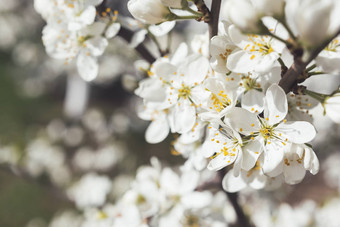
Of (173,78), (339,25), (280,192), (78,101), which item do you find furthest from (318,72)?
(78,101)

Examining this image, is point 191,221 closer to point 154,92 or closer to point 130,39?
point 154,92

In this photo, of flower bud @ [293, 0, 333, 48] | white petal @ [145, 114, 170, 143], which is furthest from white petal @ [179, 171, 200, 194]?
flower bud @ [293, 0, 333, 48]

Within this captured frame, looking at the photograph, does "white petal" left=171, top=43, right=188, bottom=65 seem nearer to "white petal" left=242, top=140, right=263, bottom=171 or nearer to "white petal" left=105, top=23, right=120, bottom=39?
"white petal" left=105, top=23, right=120, bottom=39

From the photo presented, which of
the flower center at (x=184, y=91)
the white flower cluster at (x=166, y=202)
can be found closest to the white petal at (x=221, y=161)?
the flower center at (x=184, y=91)

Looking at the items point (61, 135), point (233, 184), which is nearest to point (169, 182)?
point (233, 184)

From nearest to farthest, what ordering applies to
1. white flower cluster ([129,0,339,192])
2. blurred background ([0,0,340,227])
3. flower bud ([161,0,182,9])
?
white flower cluster ([129,0,339,192]) < flower bud ([161,0,182,9]) < blurred background ([0,0,340,227])

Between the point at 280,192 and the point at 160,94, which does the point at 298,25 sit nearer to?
the point at 160,94
